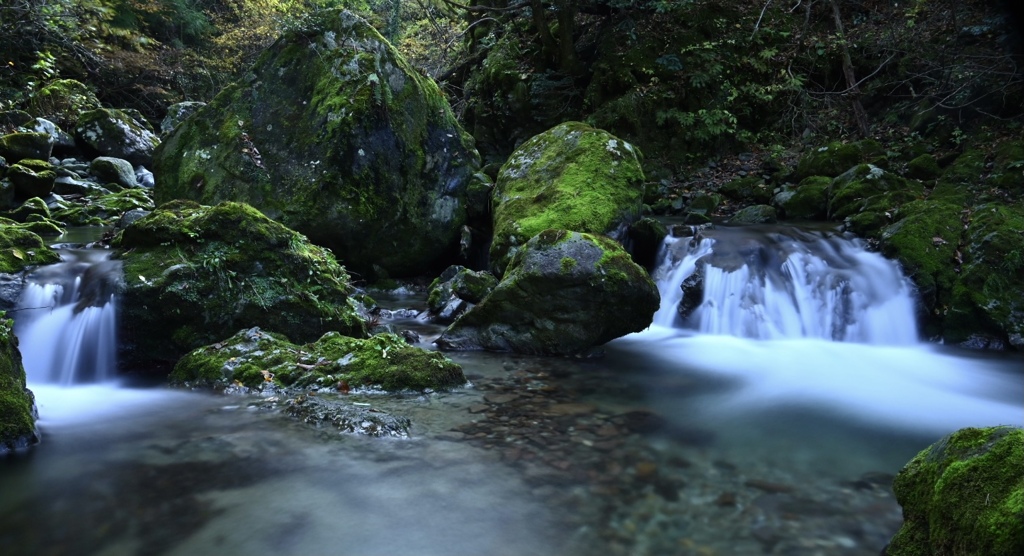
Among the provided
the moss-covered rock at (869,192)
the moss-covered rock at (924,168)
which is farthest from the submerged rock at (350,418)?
the moss-covered rock at (924,168)

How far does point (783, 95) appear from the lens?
583 inches

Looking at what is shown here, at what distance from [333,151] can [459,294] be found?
2.86 meters

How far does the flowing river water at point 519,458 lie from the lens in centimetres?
293

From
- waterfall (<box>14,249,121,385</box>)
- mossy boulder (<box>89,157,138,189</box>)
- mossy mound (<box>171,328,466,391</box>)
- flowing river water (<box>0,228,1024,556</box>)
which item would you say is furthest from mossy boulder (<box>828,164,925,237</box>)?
mossy boulder (<box>89,157,138,189</box>)

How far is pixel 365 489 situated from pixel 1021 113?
12.5m

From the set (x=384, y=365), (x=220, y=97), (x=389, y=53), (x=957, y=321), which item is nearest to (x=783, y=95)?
(x=957, y=321)

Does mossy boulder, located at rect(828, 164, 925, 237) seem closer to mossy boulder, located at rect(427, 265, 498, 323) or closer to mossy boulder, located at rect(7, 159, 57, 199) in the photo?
mossy boulder, located at rect(427, 265, 498, 323)

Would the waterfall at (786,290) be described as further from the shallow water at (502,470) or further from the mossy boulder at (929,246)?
the shallow water at (502,470)

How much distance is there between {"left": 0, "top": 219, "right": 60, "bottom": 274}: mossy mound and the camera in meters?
5.74

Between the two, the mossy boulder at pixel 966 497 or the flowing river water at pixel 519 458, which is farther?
the flowing river water at pixel 519 458

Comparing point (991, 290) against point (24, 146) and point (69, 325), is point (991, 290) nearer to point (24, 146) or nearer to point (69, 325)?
point (69, 325)

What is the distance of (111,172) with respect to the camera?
51.3 feet

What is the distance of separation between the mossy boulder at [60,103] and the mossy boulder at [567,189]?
15820mm

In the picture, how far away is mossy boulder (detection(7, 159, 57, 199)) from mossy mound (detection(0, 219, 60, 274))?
818 centimetres
